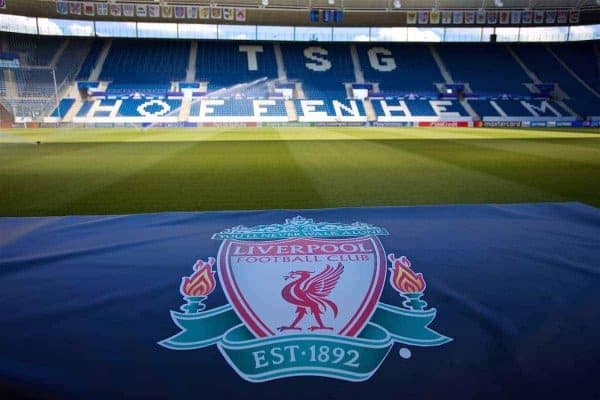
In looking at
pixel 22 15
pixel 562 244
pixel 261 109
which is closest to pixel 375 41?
pixel 261 109

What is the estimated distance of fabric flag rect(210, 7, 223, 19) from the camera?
110 feet

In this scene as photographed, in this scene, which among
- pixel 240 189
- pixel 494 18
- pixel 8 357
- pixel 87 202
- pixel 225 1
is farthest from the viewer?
pixel 494 18

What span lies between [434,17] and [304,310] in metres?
37.6

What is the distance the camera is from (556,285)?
241 cm

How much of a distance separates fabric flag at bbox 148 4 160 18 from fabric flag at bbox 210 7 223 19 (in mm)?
4135

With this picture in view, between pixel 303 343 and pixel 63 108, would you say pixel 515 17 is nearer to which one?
pixel 63 108

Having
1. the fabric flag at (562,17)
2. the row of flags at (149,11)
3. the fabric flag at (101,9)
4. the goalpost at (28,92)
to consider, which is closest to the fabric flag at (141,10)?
the row of flags at (149,11)

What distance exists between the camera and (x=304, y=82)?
125 ft

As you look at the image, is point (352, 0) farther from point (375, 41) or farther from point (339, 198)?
point (339, 198)

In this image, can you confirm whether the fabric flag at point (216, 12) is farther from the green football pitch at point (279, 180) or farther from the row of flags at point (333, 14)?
the green football pitch at point (279, 180)

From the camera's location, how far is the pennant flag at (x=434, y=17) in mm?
34344

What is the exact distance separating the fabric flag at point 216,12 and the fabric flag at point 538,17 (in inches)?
1022

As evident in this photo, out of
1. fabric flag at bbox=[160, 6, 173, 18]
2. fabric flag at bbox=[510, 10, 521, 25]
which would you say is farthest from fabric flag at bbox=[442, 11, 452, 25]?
fabric flag at bbox=[160, 6, 173, 18]

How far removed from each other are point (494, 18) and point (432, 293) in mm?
40095
